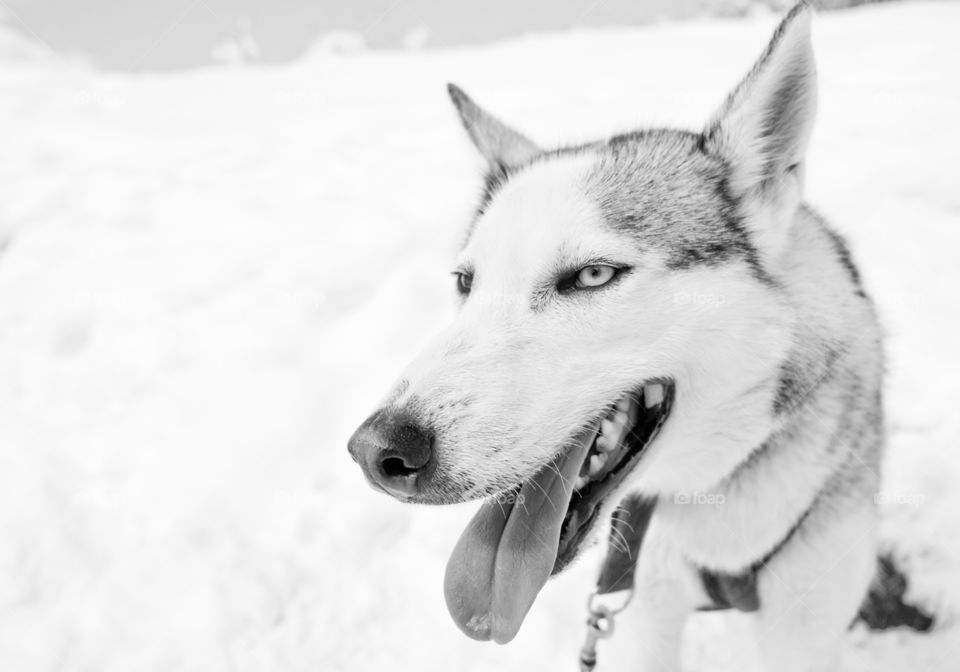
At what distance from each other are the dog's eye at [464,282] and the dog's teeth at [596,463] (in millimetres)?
599

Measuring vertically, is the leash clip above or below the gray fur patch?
below

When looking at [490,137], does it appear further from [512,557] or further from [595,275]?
[512,557]

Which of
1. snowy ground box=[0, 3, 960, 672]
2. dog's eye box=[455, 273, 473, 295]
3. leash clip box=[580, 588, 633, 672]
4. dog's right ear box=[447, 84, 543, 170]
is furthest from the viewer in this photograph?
snowy ground box=[0, 3, 960, 672]

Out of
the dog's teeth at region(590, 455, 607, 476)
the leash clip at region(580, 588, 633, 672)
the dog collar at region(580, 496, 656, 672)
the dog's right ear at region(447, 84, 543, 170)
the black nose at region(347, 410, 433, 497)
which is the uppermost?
the dog's right ear at region(447, 84, 543, 170)

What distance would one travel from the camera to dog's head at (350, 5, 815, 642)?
4.11ft

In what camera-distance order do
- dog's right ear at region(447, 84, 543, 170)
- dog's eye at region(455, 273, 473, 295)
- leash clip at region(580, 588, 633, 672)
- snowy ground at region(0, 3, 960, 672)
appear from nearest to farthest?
dog's eye at region(455, 273, 473, 295) → leash clip at region(580, 588, 633, 672) → dog's right ear at region(447, 84, 543, 170) → snowy ground at region(0, 3, 960, 672)

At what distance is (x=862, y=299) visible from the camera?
1.66 metres

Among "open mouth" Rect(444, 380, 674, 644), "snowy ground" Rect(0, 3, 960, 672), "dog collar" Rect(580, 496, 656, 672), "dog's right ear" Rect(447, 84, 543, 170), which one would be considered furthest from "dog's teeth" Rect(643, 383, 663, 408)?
"snowy ground" Rect(0, 3, 960, 672)

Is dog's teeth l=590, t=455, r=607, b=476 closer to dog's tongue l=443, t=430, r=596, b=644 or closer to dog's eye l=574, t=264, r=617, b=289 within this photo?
dog's tongue l=443, t=430, r=596, b=644

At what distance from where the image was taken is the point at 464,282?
178 centimetres

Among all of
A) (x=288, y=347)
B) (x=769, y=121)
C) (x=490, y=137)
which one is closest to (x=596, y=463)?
(x=769, y=121)

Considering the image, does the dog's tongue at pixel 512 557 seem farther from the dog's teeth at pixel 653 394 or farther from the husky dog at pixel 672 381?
the dog's teeth at pixel 653 394

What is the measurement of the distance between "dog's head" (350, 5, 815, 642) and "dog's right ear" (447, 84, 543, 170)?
0.62 metres

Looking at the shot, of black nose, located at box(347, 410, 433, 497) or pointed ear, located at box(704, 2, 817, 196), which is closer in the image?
black nose, located at box(347, 410, 433, 497)
